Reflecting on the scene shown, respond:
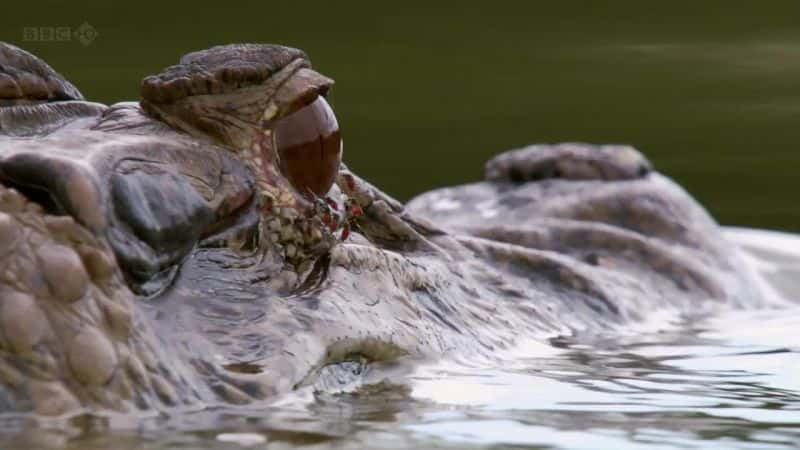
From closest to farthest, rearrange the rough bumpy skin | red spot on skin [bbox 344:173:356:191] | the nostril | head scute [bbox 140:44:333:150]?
the rough bumpy skin
the nostril
head scute [bbox 140:44:333:150]
red spot on skin [bbox 344:173:356:191]

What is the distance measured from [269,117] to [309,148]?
0.28ft

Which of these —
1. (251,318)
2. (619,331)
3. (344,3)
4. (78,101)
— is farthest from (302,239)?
(344,3)

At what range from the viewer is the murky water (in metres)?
1.81

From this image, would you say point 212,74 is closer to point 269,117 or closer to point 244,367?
point 269,117

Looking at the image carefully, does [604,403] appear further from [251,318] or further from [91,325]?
[91,325]

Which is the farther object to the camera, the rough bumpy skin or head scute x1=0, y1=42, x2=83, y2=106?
head scute x1=0, y1=42, x2=83, y2=106

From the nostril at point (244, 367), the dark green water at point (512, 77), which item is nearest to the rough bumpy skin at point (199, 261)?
Result: the nostril at point (244, 367)

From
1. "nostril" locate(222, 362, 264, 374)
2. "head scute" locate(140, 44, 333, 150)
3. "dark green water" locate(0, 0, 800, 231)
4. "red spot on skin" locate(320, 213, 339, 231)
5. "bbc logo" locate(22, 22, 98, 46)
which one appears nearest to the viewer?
"nostril" locate(222, 362, 264, 374)

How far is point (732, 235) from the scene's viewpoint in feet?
21.2

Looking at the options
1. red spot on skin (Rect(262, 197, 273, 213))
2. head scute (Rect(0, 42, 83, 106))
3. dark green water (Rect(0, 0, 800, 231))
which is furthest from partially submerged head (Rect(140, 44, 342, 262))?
dark green water (Rect(0, 0, 800, 231))

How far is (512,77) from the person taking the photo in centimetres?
818

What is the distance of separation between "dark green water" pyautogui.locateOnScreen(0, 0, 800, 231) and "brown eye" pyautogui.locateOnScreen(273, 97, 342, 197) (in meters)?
5.16

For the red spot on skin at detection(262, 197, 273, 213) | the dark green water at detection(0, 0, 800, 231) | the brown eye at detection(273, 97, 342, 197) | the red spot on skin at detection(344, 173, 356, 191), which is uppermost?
the brown eye at detection(273, 97, 342, 197)

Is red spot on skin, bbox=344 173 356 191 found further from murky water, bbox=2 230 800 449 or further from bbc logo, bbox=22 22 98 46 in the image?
bbc logo, bbox=22 22 98 46
